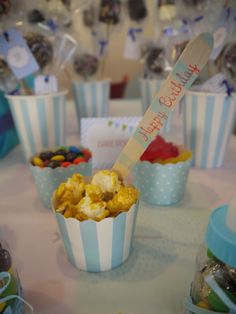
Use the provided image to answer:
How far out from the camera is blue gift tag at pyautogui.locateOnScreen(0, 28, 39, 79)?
0.73 m

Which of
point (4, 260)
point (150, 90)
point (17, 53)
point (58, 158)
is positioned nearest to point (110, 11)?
point (150, 90)

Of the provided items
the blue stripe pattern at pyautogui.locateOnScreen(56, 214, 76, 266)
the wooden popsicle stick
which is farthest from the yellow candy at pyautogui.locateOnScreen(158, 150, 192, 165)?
the blue stripe pattern at pyautogui.locateOnScreen(56, 214, 76, 266)

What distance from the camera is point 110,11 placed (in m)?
0.99

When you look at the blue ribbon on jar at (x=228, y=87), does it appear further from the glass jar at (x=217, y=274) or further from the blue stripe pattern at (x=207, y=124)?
the glass jar at (x=217, y=274)

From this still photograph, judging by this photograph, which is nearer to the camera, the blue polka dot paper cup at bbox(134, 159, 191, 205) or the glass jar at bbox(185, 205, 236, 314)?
the glass jar at bbox(185, 205, 236, 314)

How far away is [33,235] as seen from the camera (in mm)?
526

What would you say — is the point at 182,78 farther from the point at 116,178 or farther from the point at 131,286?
the point at 131,286

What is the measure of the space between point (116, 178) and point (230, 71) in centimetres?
41

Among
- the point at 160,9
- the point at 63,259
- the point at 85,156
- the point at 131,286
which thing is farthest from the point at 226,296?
the point at 160,9

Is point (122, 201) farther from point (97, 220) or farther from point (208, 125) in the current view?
point (208, 125)

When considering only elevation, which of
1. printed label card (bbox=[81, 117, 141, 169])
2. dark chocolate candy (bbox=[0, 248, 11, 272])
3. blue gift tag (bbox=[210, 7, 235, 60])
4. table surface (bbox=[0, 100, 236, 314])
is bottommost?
table surface (bbox=[0, 100, 236, 314])

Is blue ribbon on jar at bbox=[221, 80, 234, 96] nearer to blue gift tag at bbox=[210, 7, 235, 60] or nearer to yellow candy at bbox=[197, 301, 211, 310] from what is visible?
blue gift tag at bbox=[210, 7, 235, 60]

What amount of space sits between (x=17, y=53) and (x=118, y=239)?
1.73 ft

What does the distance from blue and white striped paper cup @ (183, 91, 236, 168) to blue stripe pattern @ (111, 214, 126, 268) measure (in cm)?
41
